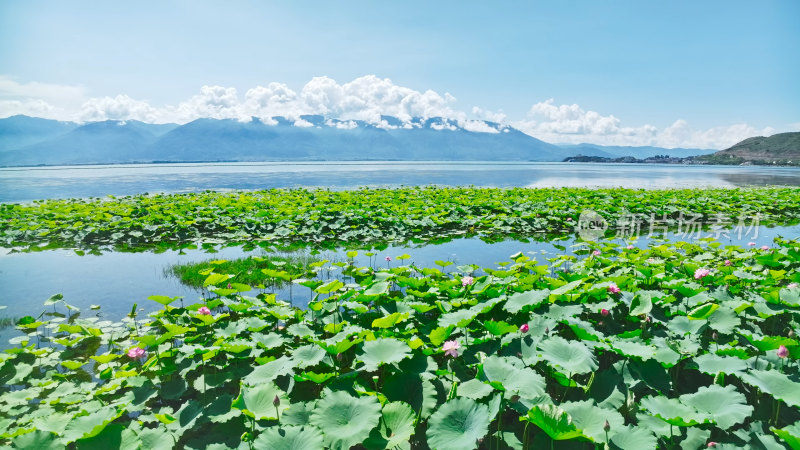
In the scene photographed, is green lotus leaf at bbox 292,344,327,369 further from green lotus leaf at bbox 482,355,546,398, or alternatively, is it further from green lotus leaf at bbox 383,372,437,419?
green lotus leaf at bbox 482,355,546,398

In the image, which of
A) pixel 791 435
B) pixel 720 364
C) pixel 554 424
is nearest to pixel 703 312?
pixel 720 364

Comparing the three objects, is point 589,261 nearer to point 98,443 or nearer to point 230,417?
point 230,417

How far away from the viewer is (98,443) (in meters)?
2.35

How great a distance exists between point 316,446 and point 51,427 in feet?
6.52

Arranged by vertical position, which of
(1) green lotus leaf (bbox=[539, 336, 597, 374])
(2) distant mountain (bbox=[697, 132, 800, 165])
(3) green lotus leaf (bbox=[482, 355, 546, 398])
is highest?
(2) distant mountain (bbox=[697, 132, 800, 165])

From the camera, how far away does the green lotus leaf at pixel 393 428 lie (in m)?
2.26

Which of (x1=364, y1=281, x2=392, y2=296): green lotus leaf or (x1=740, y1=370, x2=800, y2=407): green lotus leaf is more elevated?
(x1=364, y1=281, x2=392, y2=296): green lotus leaf

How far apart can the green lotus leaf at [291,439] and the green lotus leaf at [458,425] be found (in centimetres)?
62

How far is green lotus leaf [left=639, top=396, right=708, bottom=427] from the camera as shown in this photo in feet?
7.21

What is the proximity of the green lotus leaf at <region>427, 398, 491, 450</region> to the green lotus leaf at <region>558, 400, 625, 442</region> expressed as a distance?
56 cm

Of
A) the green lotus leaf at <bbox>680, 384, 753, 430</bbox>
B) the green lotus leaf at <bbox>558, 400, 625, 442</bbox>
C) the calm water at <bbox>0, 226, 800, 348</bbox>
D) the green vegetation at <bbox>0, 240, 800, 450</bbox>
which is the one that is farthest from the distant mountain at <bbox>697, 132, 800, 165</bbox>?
the green lotus leaf at <bbox>558, 400, 625, 442</bbox>

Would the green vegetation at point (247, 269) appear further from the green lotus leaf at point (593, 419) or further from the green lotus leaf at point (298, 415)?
the green lotus leaf at point (593, 419)

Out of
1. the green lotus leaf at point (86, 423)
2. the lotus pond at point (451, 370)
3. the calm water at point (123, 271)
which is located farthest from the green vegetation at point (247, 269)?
the green lotus leaf at point (86, 423)

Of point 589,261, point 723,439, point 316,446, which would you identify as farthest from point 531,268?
point 316,446
